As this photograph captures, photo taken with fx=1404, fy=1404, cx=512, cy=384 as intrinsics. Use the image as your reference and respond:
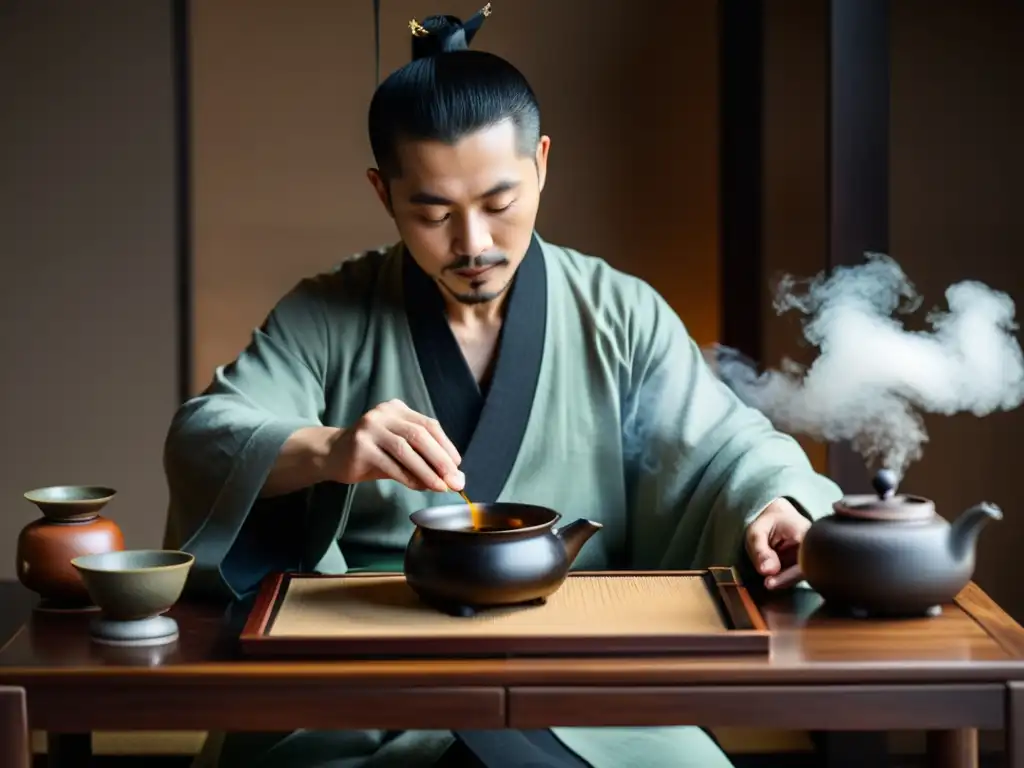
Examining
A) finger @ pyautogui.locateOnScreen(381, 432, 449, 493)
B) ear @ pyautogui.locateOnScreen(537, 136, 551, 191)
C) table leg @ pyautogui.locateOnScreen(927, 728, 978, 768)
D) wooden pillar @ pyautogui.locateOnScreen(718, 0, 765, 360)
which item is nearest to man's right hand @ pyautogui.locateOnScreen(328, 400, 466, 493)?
finger @ pyautogui.locateOnScreen(381, 432, 449, 493)

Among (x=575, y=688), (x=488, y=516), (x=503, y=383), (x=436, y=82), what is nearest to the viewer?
(x=575, y=688)

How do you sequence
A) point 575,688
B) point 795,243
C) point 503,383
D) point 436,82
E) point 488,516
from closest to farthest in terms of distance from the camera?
point 575,688, point 488,516, point 436,82, point 503,383, point 795,243

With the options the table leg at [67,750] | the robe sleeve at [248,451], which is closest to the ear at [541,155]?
the robe sleeve at [248,451]

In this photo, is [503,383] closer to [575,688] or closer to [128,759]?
[575,688]

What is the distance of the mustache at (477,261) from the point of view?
2.26 meters

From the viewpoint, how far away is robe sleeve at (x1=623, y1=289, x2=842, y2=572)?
2.19 meters

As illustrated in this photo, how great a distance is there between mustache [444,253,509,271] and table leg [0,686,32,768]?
95cm

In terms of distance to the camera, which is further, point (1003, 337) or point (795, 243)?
point (795, 243)

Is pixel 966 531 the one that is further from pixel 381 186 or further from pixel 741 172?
pixel 741 172

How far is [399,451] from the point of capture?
191 cm

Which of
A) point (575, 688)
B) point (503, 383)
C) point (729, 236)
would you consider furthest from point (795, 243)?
point (575, 688)

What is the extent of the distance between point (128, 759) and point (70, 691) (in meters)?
1.97

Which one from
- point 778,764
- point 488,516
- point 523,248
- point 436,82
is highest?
point 436,82

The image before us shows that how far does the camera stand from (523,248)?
2.32 m
